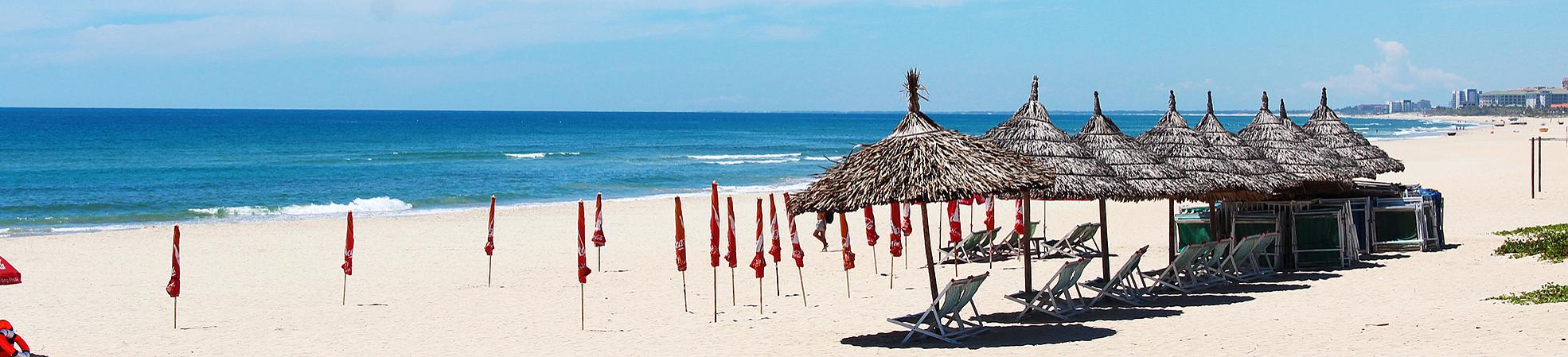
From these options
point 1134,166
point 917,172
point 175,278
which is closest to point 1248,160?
point 1134,166

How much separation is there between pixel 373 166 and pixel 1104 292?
39.4 meters

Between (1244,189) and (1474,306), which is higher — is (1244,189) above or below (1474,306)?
above

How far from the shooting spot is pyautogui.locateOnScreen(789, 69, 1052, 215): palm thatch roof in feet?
29.9

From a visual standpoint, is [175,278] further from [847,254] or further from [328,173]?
[328,173]

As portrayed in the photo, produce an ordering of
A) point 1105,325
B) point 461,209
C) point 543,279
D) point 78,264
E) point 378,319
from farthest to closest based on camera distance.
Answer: point 461,209, point 78,264, point 543,279, point 378,319, point 1105,325

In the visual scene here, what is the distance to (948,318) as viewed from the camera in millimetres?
10008

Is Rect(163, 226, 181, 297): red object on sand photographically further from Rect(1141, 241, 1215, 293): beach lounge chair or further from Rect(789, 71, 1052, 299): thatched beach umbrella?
Rect(1141, 241, 1215, 293): beach lounge chair

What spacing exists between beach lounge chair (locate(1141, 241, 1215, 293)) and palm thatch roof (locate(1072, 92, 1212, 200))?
0.52 meters

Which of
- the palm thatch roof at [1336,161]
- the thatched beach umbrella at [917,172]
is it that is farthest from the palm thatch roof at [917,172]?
the palm thatch roof at [1336,161]

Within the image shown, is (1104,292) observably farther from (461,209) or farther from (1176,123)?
(461,209)

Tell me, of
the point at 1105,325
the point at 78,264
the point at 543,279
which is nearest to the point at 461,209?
the point at 78,264

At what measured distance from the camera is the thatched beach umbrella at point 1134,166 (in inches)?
443

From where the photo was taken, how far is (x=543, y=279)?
583 inches

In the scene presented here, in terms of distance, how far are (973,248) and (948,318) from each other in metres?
5.83
